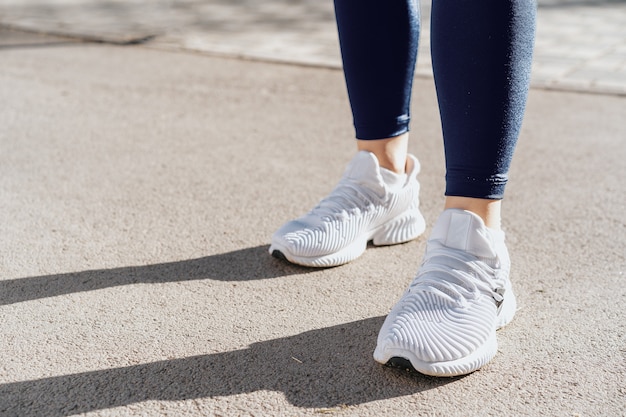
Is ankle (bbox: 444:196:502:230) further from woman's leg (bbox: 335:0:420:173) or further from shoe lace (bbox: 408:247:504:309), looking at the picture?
woman's leg (bbox: 335:0:420:173)

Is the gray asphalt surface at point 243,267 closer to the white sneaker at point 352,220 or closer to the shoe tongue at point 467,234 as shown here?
the white sneaker at point 352,220

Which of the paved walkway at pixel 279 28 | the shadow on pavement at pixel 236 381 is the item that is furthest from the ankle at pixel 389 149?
the paved walkway at pixel 279 28

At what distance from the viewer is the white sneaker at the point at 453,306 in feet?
5.24

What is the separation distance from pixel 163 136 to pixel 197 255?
46.5 inches

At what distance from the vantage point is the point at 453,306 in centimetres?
170

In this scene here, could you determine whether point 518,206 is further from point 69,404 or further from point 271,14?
point 271,14

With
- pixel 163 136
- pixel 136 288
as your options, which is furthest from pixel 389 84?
pixel 163 136

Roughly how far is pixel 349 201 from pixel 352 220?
0.05m

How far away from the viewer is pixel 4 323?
5.94 ft

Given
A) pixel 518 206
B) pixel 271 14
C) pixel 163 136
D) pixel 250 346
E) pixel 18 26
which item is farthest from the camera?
pixel 271 14

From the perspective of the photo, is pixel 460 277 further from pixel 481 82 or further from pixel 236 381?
pixel 236 381

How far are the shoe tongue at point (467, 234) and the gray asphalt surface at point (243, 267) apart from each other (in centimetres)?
22

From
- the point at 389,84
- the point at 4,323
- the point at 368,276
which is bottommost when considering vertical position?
the point at 368,276

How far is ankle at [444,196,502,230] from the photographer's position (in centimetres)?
171
